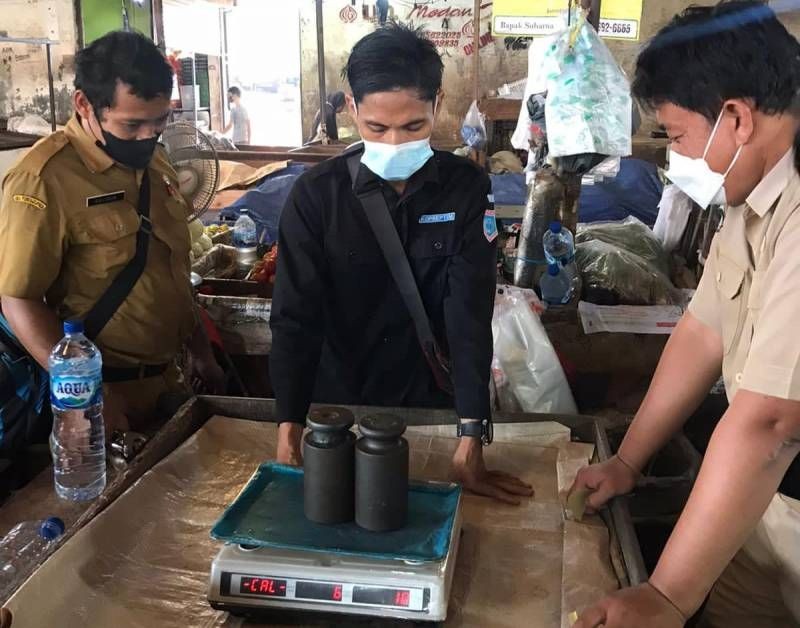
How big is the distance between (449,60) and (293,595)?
28.1 feet

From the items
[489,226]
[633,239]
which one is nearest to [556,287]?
[633,239]

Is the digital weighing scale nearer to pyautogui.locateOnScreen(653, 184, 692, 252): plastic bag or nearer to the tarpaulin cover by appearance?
the tarpaulin cover

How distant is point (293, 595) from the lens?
3.48ft

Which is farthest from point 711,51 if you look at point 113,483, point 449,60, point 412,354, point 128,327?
point 449,60

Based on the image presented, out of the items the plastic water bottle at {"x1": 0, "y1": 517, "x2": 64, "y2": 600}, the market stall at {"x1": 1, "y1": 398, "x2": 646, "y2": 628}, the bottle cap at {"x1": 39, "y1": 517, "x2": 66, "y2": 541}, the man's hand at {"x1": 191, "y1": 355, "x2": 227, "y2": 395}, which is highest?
the bottle cap at {"x1": 39, "y1": 517, "x2": 66, "y2": 541}

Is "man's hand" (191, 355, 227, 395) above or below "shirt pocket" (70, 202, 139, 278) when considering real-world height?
below

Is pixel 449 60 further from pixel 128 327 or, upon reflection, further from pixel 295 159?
pixel 128 327

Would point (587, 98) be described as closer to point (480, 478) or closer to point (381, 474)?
point (480, 478)

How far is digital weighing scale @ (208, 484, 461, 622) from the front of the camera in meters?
1.04

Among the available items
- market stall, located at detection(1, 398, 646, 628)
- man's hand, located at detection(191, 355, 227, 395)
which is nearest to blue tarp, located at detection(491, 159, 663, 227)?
man's hand, located at detection(191, 355, 227, 395)

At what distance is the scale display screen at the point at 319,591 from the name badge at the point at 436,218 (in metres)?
0.86

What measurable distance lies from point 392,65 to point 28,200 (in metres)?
0.86

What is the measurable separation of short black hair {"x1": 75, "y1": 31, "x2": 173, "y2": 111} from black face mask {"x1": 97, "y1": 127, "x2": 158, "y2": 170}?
0.08 metres

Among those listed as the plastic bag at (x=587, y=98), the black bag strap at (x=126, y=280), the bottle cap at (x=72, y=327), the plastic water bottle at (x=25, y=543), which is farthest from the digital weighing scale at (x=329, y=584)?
the plastic bag at (x=587, y=98)
